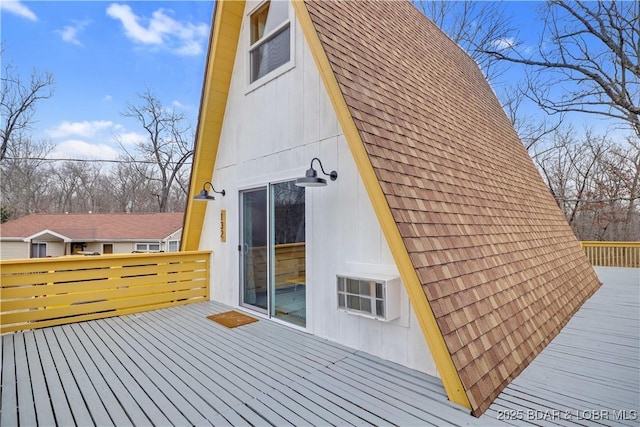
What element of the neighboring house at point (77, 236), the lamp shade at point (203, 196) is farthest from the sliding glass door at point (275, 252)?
the neighboring house at point (77, 236)

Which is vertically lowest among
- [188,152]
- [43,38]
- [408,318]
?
[408,318]

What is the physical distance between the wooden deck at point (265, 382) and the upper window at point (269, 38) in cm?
357

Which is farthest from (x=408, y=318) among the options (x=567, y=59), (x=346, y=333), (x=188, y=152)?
(x=188, y=152)

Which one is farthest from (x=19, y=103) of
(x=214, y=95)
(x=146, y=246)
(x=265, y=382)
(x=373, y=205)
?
(x=373, y=205)

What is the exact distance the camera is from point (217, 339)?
3641mm

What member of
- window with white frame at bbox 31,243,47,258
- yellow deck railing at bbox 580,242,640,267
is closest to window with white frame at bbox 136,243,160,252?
window with white frame at bbox 31,243,47,258

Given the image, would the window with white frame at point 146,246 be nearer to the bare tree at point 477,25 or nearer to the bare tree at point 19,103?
the bare tree at point 19,103

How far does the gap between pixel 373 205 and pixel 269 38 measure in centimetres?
330

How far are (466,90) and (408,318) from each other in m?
5.49

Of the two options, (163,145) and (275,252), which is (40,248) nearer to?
(163,145)

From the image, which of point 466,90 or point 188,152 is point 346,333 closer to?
point 466,90

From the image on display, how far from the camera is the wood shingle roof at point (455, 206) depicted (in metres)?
2.57

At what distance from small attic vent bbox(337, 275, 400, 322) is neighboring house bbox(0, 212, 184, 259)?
13561 mm

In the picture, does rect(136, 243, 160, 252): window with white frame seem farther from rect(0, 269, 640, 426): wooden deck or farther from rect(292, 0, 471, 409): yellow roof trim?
rect(292, 0, 471, 409): yellow roof trim
